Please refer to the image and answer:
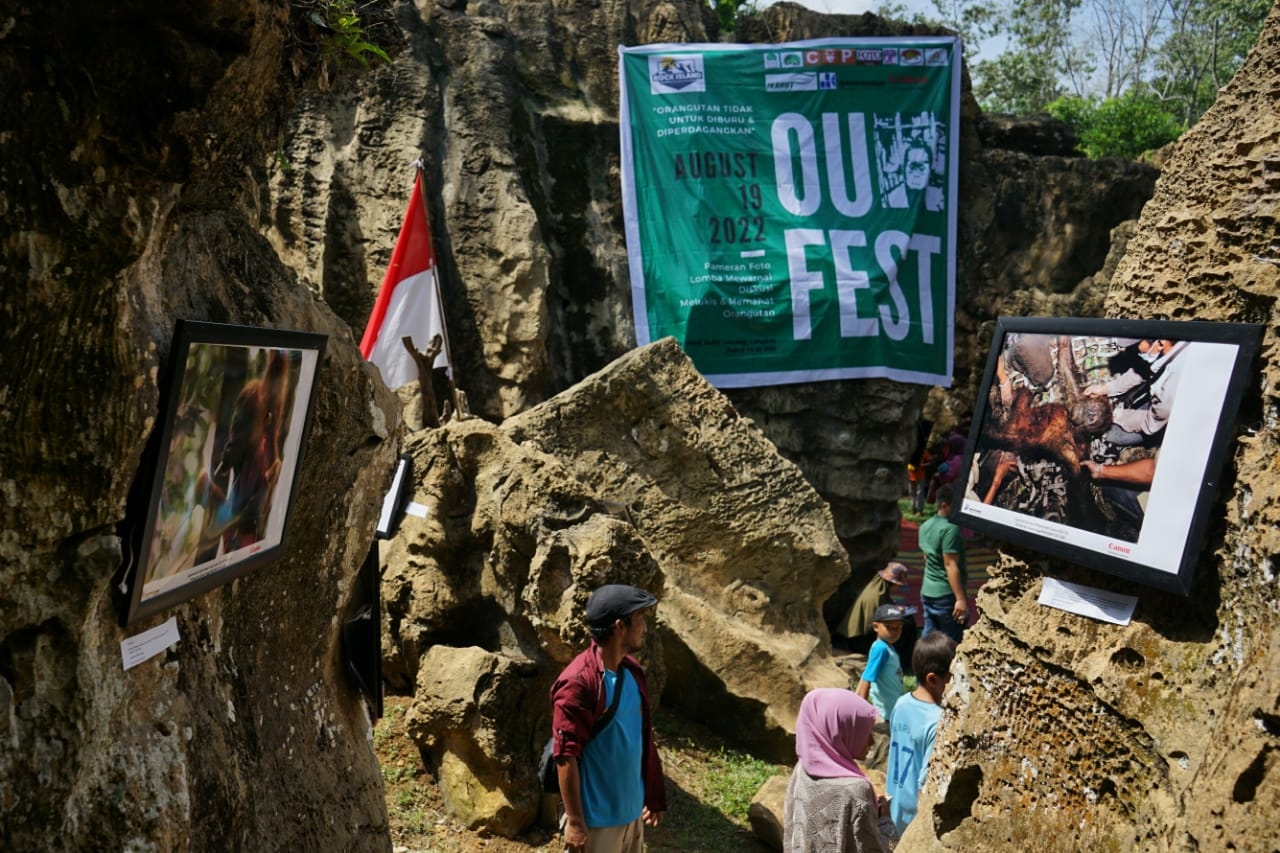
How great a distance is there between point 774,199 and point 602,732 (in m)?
7.00

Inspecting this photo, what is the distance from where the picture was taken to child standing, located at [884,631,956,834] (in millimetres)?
3990

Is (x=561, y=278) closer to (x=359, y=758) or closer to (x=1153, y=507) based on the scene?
(x=359, y=758)

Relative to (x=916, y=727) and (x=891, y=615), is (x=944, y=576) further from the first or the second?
(x=916, y=727)

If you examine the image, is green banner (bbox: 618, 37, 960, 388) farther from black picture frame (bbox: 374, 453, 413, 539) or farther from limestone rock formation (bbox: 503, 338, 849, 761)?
black picture frame (bbox: 374, 453, 413, 539)

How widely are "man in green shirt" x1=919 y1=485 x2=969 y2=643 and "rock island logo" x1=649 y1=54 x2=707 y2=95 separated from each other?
180 inches

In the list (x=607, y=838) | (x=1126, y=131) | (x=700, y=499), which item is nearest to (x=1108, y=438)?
(x=607, y=838)

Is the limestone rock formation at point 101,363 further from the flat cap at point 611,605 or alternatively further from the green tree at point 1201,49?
the green tree at point 1201,49

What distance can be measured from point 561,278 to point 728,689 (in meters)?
4.75

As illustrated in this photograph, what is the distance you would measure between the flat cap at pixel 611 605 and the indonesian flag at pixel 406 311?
4895mm

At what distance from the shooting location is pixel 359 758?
4035mm

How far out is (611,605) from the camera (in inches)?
147

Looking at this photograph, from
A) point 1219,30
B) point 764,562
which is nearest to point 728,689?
point 764,562

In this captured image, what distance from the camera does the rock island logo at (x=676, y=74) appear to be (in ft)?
32.5

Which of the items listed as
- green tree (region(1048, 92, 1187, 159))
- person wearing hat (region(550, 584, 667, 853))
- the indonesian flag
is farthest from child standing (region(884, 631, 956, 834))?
green tree (region(1048, 92, 1187, 159))
